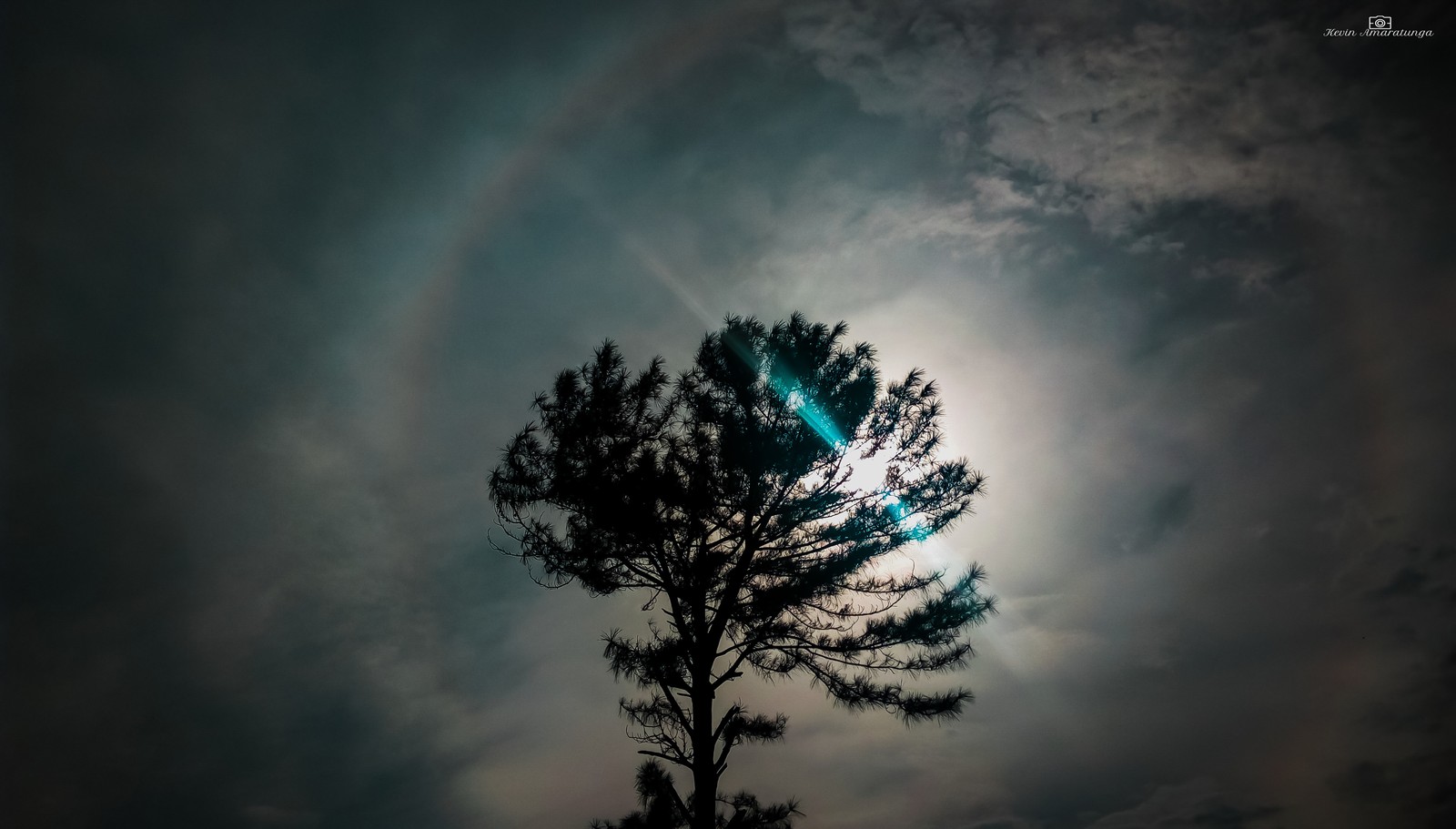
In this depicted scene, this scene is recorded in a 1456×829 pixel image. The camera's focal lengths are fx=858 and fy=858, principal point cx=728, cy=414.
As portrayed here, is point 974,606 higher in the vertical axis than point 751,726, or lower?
higher

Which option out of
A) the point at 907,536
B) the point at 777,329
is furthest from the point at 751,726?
the point at 777,329

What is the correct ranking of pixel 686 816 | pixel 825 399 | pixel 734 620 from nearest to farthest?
1. pixel 686 816
2. pixel 734 620
3. pixel 825 399

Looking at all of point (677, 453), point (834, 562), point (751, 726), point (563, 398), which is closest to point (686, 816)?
point (751, 726)

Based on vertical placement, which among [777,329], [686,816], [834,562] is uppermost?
[777,329]

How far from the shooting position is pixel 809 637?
12.1m

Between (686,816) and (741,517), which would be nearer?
(686,816)

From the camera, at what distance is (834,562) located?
39.0 feet

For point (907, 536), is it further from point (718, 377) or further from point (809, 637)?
point (718, 377)

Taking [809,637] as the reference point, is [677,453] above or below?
above

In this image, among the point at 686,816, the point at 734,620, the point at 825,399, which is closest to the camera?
the point at 686,816

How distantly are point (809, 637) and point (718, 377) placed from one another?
4011 mm

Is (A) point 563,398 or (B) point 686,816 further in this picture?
(A) point 563,398

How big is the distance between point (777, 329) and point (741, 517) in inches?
117

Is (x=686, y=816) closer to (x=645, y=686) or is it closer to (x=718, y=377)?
(x=645, y=686)
